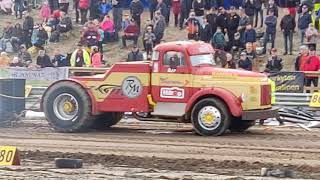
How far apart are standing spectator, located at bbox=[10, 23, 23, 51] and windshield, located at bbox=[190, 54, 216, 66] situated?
1425 centimetres

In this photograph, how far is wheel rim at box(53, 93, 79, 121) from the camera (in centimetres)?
1834

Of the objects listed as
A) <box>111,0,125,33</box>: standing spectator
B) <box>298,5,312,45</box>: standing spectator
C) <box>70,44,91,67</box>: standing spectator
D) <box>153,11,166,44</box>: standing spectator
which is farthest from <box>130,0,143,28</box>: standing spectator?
<box>298,5,312,45</box>: standing spectator

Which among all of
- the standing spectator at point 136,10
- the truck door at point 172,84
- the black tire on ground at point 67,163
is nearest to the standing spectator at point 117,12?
the standing spectator at point 136,10

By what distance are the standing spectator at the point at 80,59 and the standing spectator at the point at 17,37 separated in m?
6.00

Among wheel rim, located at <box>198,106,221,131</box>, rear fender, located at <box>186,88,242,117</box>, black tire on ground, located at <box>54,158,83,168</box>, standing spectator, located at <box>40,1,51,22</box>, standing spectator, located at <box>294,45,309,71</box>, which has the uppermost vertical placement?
standing spectator, located at <box>40,1,51,22</box>

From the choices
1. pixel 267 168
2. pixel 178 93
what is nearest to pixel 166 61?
pixel 178 93

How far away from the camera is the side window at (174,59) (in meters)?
17.7

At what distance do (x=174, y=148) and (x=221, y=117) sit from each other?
204 cm

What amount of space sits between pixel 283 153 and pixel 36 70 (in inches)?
409

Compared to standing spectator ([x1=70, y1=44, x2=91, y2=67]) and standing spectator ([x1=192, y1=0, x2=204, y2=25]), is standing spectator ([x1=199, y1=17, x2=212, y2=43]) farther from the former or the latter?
standing spectator ([x1=70, y1=44, x2=91, y2=67])

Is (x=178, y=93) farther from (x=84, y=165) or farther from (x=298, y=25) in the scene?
(x=298, y=25)

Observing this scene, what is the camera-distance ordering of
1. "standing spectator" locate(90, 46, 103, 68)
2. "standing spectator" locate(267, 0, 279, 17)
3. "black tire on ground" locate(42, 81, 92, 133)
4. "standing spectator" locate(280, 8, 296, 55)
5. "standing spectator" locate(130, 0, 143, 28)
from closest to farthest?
→ "black tire on ground" locate(42, 81, 92, 133)
"standing spectator" locate(90, 46, 103, 68)
"standing spectator" locate(280, 8, 296, 55)
"standing spectator" locate(267, 0, 279, 17)
"standing spectator" locate(130, 0, 143, 28)

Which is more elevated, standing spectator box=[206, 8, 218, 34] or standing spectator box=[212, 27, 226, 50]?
standing spectator box=[206, 8, 218, 34]

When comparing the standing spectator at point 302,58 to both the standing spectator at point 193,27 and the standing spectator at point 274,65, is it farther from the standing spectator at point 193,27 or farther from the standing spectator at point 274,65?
the standing spectator at point 193,27
